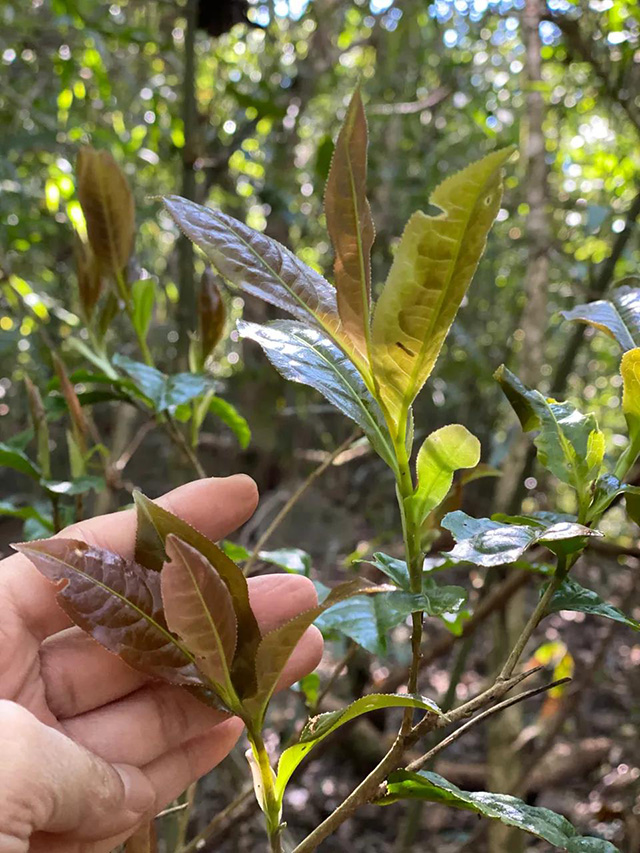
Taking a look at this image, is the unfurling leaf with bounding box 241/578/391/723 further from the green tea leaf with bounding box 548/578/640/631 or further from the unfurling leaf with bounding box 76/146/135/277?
the unfurling leaf with bounding box 76/146/135/277

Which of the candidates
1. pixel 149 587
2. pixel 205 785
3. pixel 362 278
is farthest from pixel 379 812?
pixel 362 278

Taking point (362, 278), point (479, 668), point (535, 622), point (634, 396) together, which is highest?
point (362, 278)

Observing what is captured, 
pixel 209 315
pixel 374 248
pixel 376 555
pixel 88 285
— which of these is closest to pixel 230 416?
pixel 209 315

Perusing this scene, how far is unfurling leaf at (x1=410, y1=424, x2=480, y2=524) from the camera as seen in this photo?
0.49 m

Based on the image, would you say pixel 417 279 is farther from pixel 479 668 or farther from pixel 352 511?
pixel 352 511

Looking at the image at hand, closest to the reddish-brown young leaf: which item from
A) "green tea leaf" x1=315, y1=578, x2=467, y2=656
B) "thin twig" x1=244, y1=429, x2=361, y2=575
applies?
"green tea leaf" x1=315, y1=578, x2=467, y2=656

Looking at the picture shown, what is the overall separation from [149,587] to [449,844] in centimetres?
182

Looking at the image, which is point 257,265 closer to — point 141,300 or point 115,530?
point 115,530

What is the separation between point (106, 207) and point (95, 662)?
512mm

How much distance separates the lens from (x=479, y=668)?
280 centimetres

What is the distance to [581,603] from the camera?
514mm

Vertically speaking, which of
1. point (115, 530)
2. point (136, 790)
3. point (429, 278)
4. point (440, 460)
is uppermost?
point (429, 278)

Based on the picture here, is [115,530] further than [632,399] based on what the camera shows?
Yes

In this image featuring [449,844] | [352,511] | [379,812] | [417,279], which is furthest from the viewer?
[352,511]
